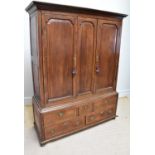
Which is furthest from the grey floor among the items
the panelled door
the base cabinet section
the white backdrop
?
the white backdrop

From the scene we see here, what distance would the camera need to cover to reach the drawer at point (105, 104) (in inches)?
88.9

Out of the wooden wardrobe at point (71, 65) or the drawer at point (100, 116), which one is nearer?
the wooden wardrobe at point (71, 65)

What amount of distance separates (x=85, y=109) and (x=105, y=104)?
41cm

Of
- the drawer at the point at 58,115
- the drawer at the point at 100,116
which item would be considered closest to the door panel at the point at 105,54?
the drawer at the point at 100,116

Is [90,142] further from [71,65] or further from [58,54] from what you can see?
[58,54]

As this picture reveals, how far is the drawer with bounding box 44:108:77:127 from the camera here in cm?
183

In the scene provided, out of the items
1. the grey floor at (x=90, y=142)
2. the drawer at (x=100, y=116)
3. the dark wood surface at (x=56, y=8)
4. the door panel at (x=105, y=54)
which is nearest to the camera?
the dark wood surface at (x=56, y=8)

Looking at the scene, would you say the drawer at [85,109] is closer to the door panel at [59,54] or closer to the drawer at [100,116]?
the drawer at [100,116]

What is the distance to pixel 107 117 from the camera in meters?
2.46

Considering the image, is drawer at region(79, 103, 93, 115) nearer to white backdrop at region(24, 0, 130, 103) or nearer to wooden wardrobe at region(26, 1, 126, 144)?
wooden wardrobe at region(26, 1, 126, 144)
